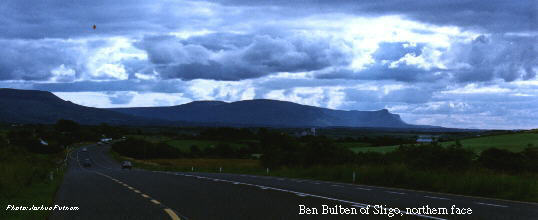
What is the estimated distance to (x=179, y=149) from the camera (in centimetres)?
14650

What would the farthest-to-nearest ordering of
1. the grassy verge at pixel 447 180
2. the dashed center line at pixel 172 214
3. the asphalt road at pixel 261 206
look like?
the grassy verge at pixel 447 180
the asphalt road at pixel 261 206
the dashed center line at pixel 172 214

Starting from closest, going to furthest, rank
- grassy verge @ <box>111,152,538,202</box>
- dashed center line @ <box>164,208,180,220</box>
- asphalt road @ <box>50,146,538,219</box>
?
dashed center line @ <box>164,208,180,220</box> < asphalt road @ <box>50,146,538,219</box> < grassy verge @ <box>111,152,538,202</box>

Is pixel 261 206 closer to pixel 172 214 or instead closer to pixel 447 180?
pixel 172 214

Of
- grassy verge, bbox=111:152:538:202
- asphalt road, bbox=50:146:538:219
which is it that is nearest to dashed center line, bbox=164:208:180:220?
asphalt road, bbox=50:146:538:219

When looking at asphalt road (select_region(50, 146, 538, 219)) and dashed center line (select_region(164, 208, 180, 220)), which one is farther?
asphalt road (select_region(50, 146, 538, 219))

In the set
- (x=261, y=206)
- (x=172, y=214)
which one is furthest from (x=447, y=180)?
(x=172, y=214)

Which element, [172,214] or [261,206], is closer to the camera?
[172,214]

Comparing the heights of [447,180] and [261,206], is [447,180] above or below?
above

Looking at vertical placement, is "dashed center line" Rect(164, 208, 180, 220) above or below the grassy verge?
below

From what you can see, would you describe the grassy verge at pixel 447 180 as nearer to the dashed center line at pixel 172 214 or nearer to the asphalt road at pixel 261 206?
the asphalt road at pixel 261 206

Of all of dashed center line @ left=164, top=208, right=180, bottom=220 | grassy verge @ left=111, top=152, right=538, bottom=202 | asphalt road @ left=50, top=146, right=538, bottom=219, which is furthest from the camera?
grassy verge @ left=111, top=152, right=538, bottom=202

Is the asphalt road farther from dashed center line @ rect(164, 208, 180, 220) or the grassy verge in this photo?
the grassy verge

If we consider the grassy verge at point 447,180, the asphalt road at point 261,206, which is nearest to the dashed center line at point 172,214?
the asphalt road at point 261,206

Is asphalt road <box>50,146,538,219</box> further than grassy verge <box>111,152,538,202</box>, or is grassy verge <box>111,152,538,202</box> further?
grassy verge <box>111,152,538,202</box>
